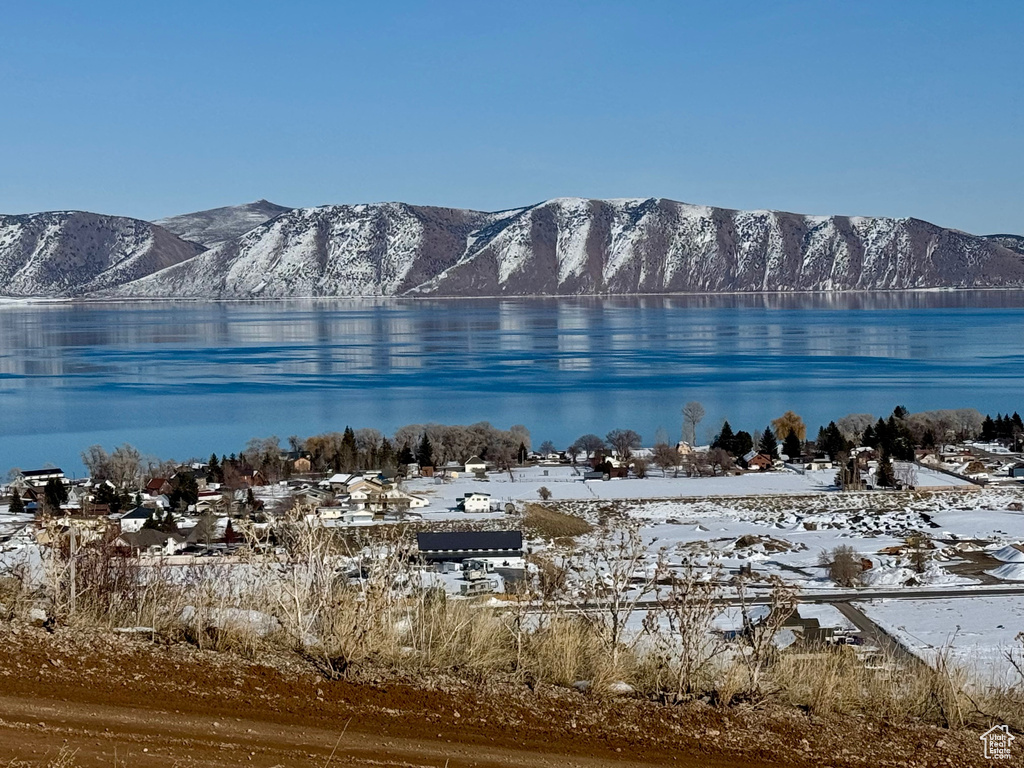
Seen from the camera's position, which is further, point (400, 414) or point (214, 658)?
point (400, 414)

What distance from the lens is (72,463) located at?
93.7ft

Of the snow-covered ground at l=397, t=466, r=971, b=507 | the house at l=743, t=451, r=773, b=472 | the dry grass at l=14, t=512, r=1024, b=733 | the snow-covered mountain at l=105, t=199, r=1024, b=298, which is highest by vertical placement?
the snow-covered mountain at l=105, t=199, r=1024, b=298

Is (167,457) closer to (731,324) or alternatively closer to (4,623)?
(4,623)

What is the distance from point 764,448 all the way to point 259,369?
3000 centimetres

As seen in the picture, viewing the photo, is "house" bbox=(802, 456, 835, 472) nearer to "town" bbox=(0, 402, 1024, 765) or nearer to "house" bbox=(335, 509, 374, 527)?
"town" bbox=(0, 402, 1024, 765)

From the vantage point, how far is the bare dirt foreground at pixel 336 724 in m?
2.93

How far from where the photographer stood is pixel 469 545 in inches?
628

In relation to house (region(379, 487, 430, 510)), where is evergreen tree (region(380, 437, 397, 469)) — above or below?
above

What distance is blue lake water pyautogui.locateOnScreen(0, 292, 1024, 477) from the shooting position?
34.9 m

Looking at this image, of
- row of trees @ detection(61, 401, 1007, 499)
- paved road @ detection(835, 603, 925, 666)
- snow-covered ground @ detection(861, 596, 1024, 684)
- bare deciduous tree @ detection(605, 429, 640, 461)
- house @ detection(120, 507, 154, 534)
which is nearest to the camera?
snow-covered ground @ detection(861, 596, 1024, 684)

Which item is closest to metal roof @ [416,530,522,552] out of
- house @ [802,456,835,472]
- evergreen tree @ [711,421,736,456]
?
house @ [802,456,835,472]

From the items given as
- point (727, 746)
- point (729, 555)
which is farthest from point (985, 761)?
point (729, 555)

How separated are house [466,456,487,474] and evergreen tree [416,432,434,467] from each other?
953 mm

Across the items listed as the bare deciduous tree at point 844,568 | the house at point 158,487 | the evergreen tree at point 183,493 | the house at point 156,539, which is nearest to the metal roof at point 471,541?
the house at point 156,539
